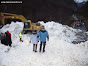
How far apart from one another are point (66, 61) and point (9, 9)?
22.2 m

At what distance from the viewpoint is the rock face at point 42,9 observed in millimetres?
24250

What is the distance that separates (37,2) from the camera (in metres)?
27.0

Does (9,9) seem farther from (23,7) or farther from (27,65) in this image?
(27,65)

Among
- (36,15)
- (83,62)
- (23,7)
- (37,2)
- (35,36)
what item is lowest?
(83,62)

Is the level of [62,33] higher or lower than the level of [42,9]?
lower

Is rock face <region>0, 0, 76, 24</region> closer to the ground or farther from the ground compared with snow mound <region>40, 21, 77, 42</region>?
farther from the ground

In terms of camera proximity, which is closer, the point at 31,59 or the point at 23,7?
the point at 31,59

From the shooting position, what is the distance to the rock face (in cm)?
2425

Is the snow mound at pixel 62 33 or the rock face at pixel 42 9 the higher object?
the rock face at pixel 42 9

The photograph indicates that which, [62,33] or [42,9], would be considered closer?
[62,33]

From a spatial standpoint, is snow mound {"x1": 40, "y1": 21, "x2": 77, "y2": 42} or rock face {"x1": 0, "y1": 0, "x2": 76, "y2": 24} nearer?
snow mound {"x1": 40, "y1": 21, "x2": 77, "y2": 42}

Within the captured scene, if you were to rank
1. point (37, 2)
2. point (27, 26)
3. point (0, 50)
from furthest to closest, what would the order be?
point (37, 2), point (27, 26), point (0, 50)

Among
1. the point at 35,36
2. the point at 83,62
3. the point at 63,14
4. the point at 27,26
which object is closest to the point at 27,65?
the point at 35,36

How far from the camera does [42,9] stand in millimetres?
27688
